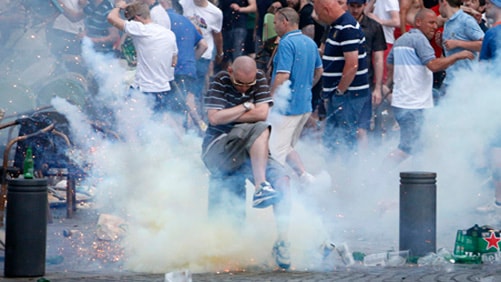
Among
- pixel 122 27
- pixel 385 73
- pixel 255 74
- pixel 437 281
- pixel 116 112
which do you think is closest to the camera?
pixel 437 281

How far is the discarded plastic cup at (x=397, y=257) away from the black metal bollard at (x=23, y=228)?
289 centimetres

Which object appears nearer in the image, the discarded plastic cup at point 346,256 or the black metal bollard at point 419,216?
the discarded plastic cup at point 346,256

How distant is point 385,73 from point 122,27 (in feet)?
13.0

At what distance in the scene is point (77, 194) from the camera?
526 inches

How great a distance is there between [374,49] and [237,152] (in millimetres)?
5087

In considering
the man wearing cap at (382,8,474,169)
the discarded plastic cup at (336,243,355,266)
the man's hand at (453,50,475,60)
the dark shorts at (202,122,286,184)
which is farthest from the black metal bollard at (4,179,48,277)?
the man's hand at (453,50,475,60)

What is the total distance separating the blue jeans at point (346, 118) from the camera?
13.5 metres

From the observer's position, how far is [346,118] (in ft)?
44.6

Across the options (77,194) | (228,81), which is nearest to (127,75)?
(77,194)

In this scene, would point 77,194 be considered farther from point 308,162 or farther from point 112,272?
point 112,272

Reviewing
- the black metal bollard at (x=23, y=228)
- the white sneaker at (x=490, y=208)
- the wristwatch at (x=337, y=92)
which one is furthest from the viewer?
the wristwatch at (x=337, y=92)

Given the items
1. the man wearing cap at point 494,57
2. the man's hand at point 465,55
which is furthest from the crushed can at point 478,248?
the man's hand at point 465,55

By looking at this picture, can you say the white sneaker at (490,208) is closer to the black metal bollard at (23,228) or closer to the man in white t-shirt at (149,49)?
the man in white t-shirt at (149,49)

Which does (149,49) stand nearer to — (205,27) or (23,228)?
(205,27)
